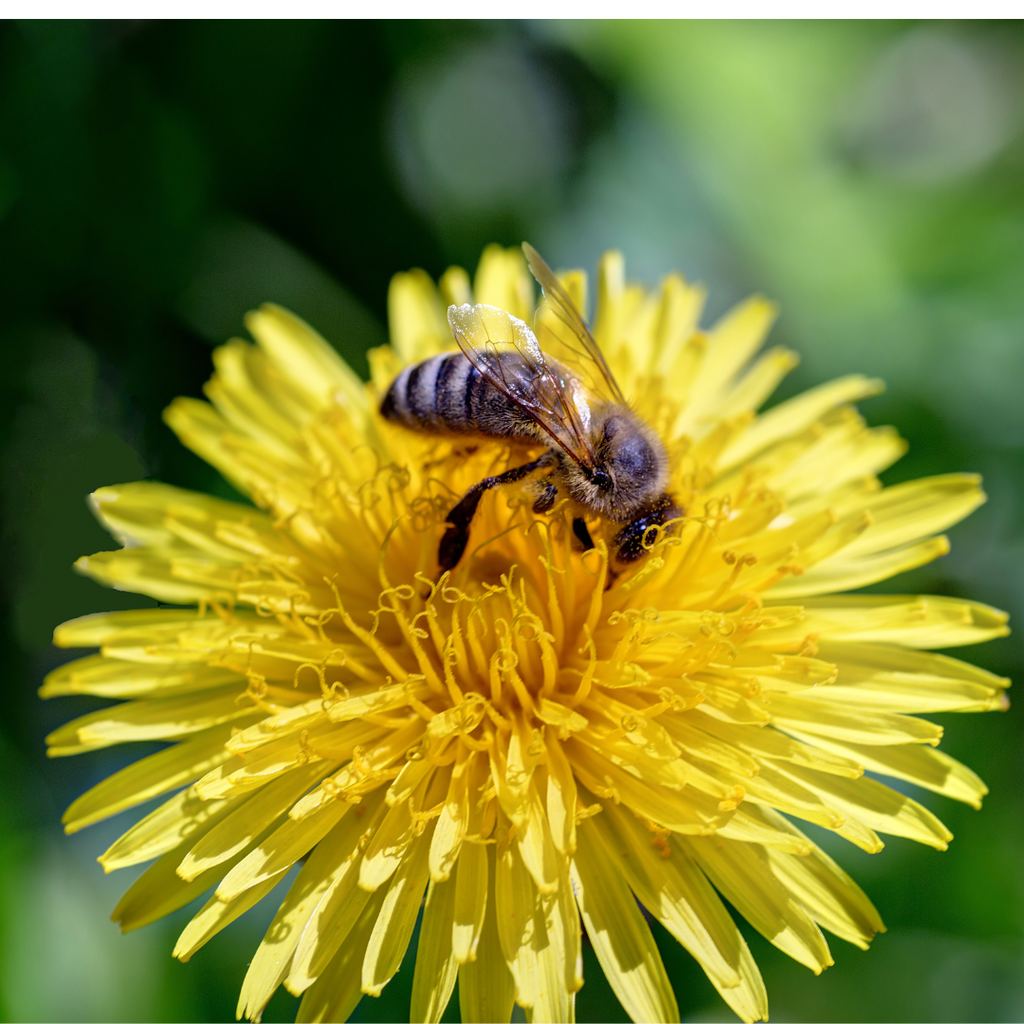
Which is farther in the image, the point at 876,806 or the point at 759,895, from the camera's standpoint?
the point at 876,806

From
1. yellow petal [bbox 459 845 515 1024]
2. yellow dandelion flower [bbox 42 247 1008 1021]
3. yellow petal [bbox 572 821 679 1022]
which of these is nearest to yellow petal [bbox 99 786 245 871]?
yellow dandelion flower [bbox 42 247 1008 1021]

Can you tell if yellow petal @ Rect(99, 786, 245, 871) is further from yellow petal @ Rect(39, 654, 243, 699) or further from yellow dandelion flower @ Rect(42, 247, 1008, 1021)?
yellow petal @ Rect(39, 654, 243, 699)

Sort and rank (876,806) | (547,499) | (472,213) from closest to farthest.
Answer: (876,806) < (547,499) < (472,213)

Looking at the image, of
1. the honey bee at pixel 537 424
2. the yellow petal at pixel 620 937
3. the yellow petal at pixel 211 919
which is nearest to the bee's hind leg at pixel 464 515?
the honey bee at pixel 537 424

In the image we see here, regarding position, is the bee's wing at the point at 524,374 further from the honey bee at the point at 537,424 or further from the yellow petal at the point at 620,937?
the yellow petal at the point at 620,937

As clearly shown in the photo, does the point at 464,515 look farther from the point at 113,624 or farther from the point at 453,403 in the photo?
the point at 113,624

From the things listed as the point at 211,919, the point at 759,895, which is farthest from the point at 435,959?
the point at 759,895
